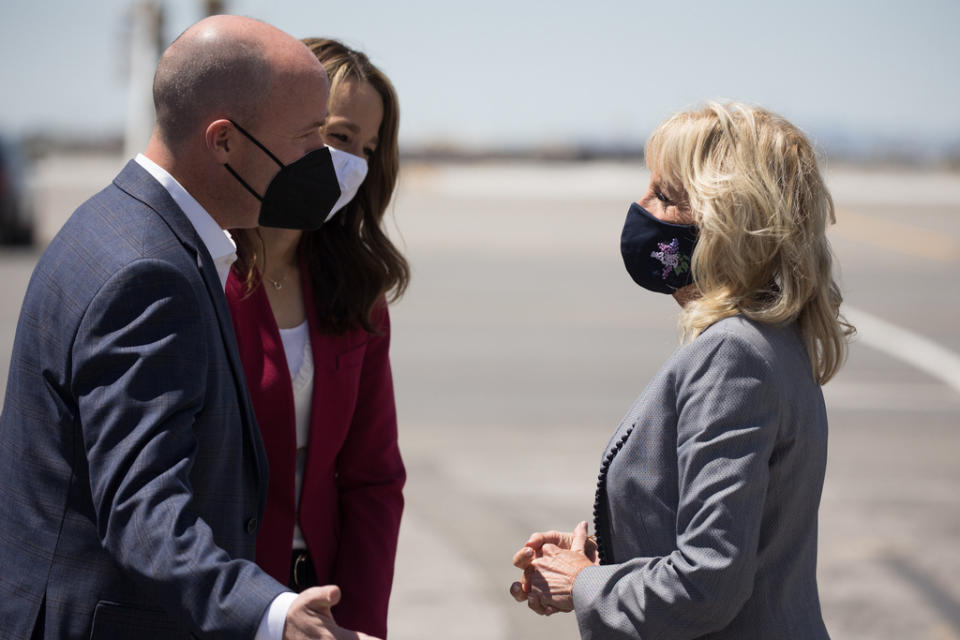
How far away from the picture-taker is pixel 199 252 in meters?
1.96

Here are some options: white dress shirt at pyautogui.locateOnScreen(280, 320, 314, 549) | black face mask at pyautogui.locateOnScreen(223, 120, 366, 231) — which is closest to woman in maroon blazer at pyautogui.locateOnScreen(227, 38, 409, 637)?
white dress shirt at pyautogui.locateOnScreen(280, 320, 314, 549)

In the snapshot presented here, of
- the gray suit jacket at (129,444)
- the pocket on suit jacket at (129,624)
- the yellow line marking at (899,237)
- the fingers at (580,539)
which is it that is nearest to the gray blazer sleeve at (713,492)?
the fingers at (580,539)

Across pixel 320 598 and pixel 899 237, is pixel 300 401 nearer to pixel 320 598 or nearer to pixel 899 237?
pixel 320 598

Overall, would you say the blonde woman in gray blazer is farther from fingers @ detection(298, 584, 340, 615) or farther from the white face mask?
the white face mask

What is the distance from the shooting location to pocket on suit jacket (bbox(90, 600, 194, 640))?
6.18ft

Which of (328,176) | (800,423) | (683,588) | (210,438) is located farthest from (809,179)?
(210,438)

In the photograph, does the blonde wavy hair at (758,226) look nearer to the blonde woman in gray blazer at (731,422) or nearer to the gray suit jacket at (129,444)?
the blonde woman in gray blazer at (731,422)

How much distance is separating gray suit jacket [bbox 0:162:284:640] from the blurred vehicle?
52.2 feet

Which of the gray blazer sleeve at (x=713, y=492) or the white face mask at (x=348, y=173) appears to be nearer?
the gray blazer sleeve at (x=713, y=492)

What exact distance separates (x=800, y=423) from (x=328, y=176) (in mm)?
1141

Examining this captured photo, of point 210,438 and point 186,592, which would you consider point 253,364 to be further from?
point 186,592

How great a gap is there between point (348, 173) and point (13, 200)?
15492 mm

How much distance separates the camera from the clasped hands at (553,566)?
2.27 metres

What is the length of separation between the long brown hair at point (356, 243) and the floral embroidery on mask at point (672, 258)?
34.5 inches
